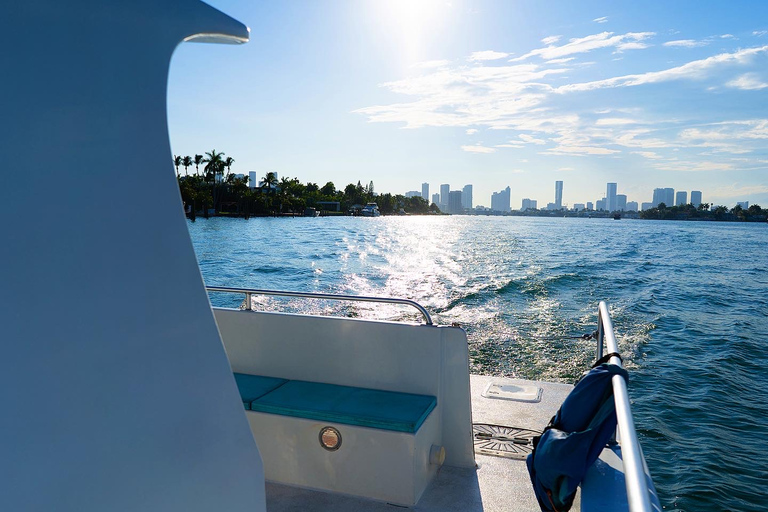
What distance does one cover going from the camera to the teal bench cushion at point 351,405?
9.16 feet

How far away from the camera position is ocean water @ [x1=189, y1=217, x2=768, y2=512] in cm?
694

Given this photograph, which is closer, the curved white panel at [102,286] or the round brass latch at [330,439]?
the curved white panel at [102,286]

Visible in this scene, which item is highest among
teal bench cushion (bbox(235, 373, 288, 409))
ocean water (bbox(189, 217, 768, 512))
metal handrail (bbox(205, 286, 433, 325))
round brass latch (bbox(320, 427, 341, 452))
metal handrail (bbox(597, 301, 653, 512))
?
metal handrail (bbox(597, 301, 653, 512))

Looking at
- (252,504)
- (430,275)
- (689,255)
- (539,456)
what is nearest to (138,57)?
(252,504)

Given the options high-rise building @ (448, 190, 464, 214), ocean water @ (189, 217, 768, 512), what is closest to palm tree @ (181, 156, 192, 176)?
ocean water @ (189, 217, 768, 512)

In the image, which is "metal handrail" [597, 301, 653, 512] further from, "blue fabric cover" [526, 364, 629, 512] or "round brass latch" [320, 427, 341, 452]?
"round brass latch" [320, 427, 341, 452]

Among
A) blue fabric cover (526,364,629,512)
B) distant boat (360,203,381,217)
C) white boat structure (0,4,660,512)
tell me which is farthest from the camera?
distant boat (360,203,381,217)

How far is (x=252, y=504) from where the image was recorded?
1.66 metres

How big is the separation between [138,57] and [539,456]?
1967 mm

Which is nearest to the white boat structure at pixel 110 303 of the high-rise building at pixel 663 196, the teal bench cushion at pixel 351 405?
the teal bench cushion at pixel 351 405

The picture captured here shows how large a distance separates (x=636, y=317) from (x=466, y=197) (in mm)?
174580

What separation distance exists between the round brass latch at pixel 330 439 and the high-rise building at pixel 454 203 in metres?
179

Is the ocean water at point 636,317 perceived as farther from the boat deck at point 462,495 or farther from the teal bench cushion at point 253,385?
the teal bench cushion at point 253,385

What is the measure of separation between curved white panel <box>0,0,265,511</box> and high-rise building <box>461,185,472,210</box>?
607 ft
